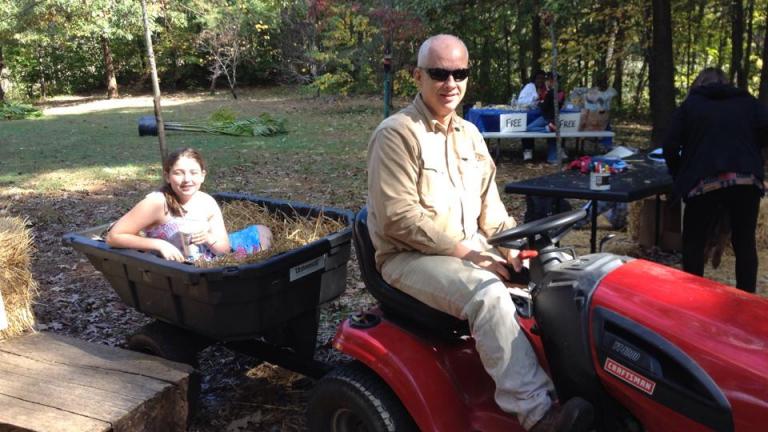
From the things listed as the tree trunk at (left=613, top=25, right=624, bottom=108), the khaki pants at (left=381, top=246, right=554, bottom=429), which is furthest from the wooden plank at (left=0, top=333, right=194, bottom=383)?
the tree trunk at (left=613, top=25, right=624, bottom=108)

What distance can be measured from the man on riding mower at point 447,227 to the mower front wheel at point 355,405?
38 cm

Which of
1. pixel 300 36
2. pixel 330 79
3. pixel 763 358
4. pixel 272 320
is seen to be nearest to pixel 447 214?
pixel 272 320

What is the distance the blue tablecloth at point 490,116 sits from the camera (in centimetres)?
1104

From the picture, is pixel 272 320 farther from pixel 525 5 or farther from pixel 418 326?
pixel 525 5

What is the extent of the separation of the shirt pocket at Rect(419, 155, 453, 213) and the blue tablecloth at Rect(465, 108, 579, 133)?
8.60 metres

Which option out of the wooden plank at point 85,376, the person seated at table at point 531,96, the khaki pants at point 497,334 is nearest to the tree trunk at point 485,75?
the person seated at table at point 531,96

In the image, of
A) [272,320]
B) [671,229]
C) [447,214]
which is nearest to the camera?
[447,214]

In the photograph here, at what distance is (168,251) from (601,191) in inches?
113

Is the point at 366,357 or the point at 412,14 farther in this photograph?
the point at 412,14

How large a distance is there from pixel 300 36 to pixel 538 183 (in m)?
21.5

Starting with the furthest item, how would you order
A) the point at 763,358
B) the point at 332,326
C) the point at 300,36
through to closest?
the point at 300,36 < the point at 332,326 < the point at 763,358

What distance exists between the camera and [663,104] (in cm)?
1046

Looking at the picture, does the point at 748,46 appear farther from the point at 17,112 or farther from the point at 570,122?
the point at 17,112

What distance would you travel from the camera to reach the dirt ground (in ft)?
11.1
